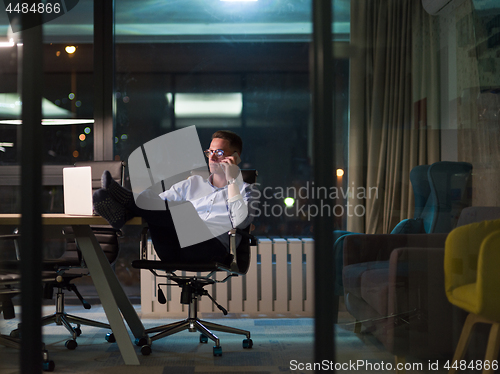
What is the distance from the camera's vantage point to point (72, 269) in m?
2.81

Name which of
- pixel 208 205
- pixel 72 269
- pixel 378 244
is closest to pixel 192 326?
pixel 208 205

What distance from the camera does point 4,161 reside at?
119 inches

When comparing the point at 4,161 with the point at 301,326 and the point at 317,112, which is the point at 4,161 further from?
the point at 317,112

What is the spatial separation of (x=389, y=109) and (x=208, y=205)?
4.07 feet

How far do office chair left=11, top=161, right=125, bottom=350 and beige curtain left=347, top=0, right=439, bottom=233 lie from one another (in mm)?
1651

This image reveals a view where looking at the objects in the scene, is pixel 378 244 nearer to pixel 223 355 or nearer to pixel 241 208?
pixel 241 208

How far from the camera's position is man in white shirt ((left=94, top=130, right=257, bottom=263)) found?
7.02 feet

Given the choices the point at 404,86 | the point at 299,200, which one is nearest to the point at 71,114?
the point at 299,200

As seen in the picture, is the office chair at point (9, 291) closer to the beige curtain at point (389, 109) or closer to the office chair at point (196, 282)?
the office chair at point (196, 282)

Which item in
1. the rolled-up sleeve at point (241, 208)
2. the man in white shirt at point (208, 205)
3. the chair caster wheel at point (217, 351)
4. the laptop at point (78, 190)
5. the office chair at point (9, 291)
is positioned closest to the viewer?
the office chair at point (9, 291)

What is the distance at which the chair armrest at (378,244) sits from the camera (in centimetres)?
174

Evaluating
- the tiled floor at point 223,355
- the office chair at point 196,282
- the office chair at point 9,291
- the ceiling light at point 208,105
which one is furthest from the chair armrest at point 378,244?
the ceiling light at point 208,105

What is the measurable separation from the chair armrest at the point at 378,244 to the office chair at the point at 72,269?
1.61 meters

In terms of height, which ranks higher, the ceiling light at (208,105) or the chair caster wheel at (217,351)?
the ceiling light at (208,105)
